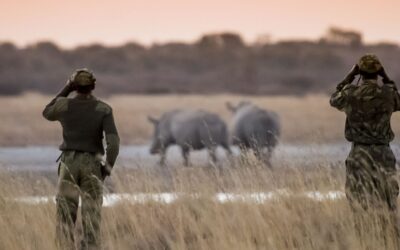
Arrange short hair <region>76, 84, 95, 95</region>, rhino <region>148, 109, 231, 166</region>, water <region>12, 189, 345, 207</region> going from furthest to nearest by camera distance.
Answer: rhino <region>148, 109, 231, 166</region>
water <region>12, 189, 345, 207</region>
short hair <region>76, 84, 95, 95</region>

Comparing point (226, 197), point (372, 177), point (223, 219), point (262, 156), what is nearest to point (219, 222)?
point (223, 219)

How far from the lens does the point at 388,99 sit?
9.73 m

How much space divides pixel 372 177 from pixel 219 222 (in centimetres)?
158

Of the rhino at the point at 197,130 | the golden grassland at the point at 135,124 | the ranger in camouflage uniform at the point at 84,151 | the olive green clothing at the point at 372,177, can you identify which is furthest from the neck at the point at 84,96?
the golden grassland at the point at 135,124

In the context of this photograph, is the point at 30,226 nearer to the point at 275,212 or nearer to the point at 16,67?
the point at 275,212

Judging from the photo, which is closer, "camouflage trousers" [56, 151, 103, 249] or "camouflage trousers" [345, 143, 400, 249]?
"camouflage trousers" [56, 151, 103, 249]

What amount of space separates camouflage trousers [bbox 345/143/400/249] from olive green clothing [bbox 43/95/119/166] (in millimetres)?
2311

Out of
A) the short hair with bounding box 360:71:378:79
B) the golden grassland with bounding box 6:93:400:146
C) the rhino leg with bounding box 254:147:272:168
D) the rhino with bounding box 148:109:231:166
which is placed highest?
the short hair with bounding box 360:71:378:79

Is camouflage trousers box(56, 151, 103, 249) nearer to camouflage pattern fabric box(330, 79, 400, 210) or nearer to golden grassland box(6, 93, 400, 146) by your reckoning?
camouflage pattern fabric box(330, 79, 400, 210)

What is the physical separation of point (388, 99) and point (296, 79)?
290ft

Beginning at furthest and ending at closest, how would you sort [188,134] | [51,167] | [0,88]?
[0,88] → [188,134] → [51,167]

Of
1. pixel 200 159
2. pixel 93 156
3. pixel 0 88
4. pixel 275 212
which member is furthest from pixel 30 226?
pixel 0 88

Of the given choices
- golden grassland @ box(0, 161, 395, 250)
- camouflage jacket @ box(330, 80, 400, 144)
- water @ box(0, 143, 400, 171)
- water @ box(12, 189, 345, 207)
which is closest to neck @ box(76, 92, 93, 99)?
golden grassland @ box(0, 161, 395, 250)

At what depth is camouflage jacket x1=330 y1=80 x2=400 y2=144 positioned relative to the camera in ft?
31.9
